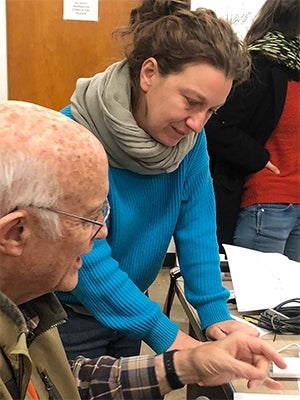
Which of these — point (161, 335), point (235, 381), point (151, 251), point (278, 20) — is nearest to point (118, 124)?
point (151, 251)

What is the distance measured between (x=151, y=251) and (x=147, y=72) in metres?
0.44

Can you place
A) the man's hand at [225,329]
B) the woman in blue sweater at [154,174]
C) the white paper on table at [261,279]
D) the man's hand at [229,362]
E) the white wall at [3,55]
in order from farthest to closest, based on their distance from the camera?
1. the white wall at [3,55]
2. the white paper on table at [261,279]
3. the man's hand at [225,329]
4. the woman in blue sweater at [154,174]
5. the man's hand at [229,362]

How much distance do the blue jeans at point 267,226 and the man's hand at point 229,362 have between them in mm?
887

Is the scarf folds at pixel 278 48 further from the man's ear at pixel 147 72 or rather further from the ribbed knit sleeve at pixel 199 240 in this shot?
the man's ear at pixel 147 72

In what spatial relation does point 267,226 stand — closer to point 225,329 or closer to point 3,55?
point 225,329

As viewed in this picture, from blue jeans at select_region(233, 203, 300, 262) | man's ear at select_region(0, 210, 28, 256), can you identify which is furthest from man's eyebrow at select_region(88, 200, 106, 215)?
blue jeans at select_region(233, 203, 300, 262)

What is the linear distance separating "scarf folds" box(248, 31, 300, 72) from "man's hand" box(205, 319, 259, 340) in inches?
37.8

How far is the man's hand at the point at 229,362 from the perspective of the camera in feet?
3.67

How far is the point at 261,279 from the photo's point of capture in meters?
1.60

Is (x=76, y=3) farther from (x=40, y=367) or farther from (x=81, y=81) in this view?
(x=40, y=367)

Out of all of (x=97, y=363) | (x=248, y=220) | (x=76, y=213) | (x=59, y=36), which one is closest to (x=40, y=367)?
(x=97, y=363)

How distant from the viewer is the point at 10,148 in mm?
787

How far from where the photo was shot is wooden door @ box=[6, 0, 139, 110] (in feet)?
10.2

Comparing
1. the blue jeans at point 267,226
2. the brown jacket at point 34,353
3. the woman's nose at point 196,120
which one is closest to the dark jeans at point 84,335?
the brown jacket at point 34,353
